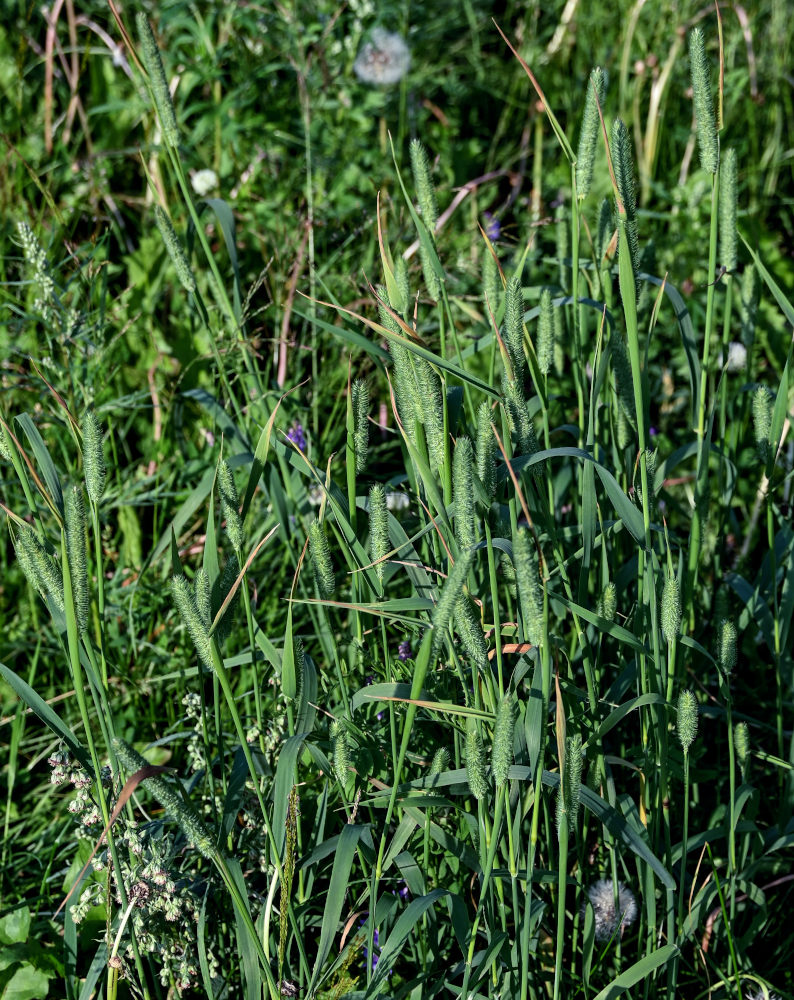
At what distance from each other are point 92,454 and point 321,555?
0.23 metres

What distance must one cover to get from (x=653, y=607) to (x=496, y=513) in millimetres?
191

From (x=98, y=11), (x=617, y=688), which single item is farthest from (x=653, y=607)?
(x=98, y=11)

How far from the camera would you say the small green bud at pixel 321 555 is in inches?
36.4

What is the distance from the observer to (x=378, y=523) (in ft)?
3.00

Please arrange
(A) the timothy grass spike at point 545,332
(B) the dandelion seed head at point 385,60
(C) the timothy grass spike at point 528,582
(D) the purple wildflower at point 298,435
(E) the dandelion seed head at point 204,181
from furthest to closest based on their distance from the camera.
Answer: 1. (B) the dandelion seed head at point 385,60
2. (E) the dandelion seed head at point 204,181
3. (D) the purple wildflower at point 298,435
4. (A) the timothy grass spike at point 545,332
5. (C) the timothy grass spike at point 528,582

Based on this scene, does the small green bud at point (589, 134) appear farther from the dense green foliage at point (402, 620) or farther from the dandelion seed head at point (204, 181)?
the dandelion seed head at point (204, 181)

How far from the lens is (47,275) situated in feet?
4.68

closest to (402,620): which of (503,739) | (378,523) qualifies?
(378,523)

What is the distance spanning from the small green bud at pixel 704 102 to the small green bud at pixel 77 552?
0.66 meters

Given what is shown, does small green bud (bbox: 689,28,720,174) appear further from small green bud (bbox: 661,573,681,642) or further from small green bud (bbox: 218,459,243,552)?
small green bud (bbox: 218,459,243,552)

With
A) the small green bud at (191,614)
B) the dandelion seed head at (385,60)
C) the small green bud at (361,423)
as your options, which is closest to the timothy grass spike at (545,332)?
the small green bud at (361,423)

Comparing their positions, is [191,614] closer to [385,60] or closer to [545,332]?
[545,332]

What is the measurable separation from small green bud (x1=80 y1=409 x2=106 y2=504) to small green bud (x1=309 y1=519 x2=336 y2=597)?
7.6 inches

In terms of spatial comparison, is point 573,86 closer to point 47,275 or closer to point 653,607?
point 47,275
